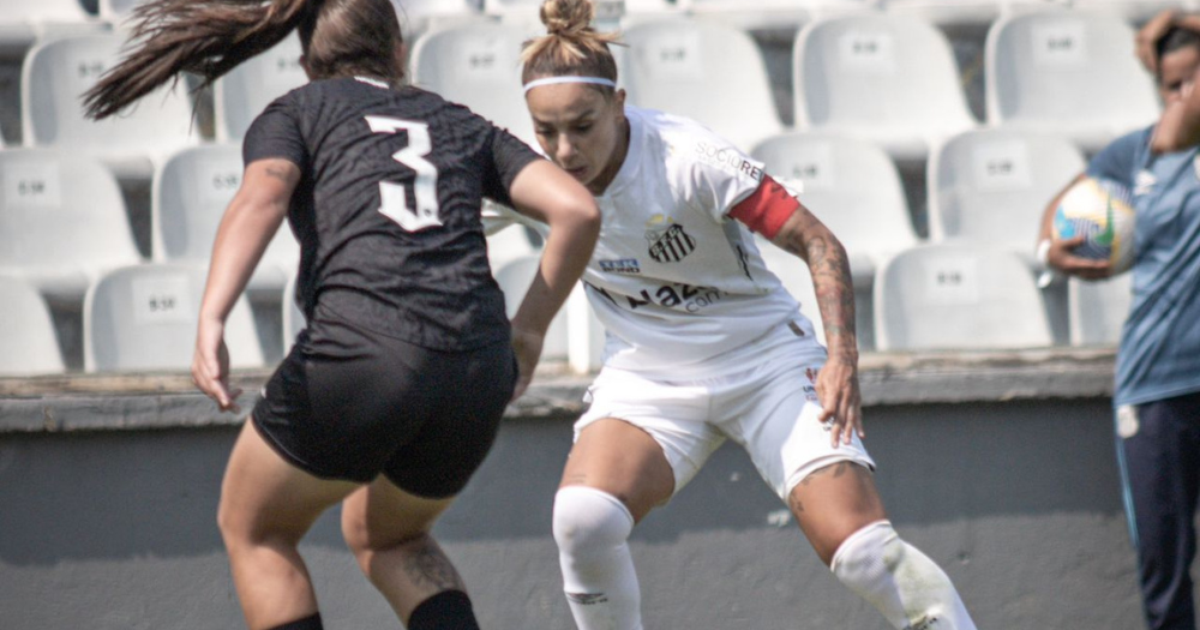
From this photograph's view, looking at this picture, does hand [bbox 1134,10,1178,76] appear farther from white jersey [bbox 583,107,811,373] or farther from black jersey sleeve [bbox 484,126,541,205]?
black jersey sleeve [bbox 484,126,541,205]

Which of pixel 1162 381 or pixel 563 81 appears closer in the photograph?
pixel 563 81

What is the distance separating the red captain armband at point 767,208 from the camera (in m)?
2.78

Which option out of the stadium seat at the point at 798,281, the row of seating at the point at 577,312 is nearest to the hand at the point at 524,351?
the row of seating at the point at 577,312

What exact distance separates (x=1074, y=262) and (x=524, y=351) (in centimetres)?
180

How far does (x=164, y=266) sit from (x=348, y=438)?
242 centimetres

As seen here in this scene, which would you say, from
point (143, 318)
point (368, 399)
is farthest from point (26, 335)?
→ point (368, 399)

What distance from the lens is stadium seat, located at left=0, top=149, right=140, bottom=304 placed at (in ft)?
15.0

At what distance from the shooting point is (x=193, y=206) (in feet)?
15.0

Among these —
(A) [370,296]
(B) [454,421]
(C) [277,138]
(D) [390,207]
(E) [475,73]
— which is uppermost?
(C) [277,138]

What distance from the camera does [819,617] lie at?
379 centimetres

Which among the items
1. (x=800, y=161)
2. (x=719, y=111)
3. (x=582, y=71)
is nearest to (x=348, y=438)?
(x=582, y=71)

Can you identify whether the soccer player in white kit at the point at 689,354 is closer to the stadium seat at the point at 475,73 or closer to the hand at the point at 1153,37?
the hand at the point at 1153,37

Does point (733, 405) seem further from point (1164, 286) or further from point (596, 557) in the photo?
point (1164, 286)

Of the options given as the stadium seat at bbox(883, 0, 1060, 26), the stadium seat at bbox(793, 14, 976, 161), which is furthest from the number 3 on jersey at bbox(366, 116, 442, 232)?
the stadium seat at bbox(883, 0, 1060, 26)
